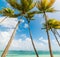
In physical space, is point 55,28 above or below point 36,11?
above

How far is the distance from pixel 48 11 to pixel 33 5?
6.47 ft

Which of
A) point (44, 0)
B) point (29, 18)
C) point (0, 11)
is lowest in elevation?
point (0, 11)

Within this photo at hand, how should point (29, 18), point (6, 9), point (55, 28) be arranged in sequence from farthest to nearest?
1. point (55, 28)
2. point (29, 18)
3. point (6, 9)

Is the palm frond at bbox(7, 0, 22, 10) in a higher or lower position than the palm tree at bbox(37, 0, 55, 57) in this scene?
lower

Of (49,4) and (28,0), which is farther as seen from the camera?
(49,4)

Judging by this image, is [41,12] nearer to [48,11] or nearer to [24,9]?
[48,11]

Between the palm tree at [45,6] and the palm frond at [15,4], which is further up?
the palm tree at [45,6]

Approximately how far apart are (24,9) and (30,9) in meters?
0.64

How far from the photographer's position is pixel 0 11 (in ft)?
77.4

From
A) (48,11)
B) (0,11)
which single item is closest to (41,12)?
(48,11)

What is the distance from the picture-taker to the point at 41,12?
2498cm

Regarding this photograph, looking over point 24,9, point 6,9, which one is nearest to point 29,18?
point 6,9

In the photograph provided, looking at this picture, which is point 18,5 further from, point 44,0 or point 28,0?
point 44,0

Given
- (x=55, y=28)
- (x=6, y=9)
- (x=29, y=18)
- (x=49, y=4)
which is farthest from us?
(x=55, y=28)
